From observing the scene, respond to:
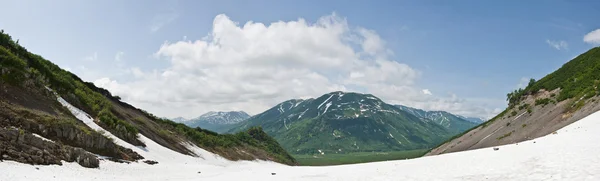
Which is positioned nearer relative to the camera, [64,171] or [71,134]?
[64,171]

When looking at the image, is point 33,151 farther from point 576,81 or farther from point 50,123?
point 576,81

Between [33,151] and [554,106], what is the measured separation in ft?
225

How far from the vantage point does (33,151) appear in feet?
84.4

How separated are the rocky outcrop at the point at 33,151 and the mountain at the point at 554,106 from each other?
52185mm

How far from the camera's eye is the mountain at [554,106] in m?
48.1

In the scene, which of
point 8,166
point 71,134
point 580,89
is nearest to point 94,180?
point 8,166

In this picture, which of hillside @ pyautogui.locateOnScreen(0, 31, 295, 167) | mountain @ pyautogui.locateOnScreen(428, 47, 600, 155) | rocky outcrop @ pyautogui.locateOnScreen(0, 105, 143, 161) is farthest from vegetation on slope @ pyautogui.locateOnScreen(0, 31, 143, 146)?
mountain @ pyautogui.locateOnScreen(428, 47, 600, 155)

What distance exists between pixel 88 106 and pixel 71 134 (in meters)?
24.8

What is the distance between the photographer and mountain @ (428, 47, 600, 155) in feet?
158

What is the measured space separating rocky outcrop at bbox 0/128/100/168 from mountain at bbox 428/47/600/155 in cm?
5218

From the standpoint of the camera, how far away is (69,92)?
55.5 meters

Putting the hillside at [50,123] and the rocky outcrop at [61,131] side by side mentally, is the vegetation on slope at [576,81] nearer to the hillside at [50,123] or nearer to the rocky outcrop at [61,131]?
the rocky outcrop at [61,131]

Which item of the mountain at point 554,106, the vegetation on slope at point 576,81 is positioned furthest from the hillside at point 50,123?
the vegetation on slope at point 576,81

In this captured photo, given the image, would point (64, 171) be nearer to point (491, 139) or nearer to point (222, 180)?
point (222, 180)
